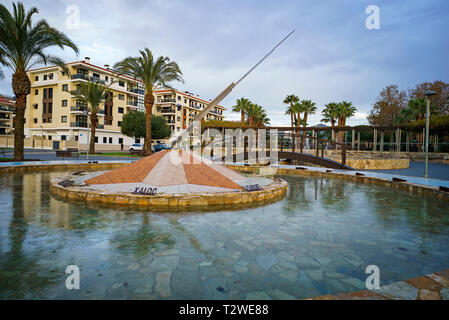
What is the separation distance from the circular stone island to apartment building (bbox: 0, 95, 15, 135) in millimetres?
74749

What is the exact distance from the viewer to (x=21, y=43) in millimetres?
16156

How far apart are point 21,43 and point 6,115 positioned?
6735 centimetres

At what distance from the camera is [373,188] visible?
11500 millimetres

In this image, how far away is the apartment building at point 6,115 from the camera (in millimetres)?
64256

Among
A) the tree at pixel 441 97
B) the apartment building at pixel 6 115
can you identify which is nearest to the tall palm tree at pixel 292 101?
the tree at pixel 441 97

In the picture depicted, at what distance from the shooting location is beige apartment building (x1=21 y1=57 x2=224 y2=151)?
44344mm

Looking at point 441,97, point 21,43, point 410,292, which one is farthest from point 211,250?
point 441,97

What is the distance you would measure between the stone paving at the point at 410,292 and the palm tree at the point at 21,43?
20814mm

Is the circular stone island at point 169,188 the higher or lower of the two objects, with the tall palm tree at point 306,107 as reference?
lower

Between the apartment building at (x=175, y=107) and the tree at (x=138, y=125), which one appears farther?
the apartment building at (x=175, y=107)

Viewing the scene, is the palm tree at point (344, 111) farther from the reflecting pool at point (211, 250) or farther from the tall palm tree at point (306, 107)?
the reflecting pool at point (211, 250)
